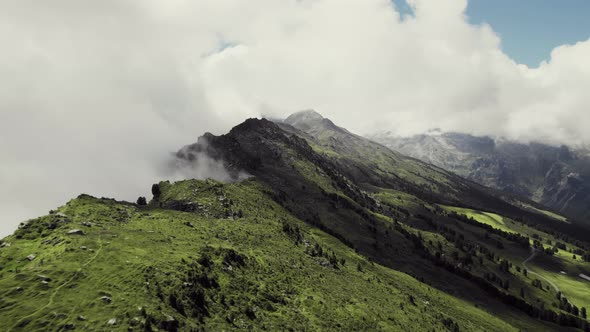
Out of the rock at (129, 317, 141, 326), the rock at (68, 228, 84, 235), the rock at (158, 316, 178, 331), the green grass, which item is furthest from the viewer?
the rock at (68, 228, 84, 235)

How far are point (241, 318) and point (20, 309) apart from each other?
98.3 ft

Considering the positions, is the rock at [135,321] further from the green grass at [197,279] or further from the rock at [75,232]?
the rock at [75,232]

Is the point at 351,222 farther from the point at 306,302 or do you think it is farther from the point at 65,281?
the point at 65,281

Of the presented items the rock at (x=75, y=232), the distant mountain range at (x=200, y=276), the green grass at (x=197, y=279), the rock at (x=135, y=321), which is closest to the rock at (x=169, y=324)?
the distant mountain range at (x=200, y=276)

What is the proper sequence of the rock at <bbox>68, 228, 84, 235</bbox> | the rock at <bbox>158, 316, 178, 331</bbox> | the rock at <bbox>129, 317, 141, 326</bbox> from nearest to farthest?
the rock at <bbox>129, 317, 141, 326</bbox>
the rock at <bbox>158, 316, 178, 331</bbox>
the rock at <bbox>68, 228, 84, 235</bbox>

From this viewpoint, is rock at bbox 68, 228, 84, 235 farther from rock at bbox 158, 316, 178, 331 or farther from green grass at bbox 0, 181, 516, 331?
rock at bbox 158, 316, 178, 331

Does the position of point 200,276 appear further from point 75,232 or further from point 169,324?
point 75,232

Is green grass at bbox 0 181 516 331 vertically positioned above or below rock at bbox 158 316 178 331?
above

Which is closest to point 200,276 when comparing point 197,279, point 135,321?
point 197,279

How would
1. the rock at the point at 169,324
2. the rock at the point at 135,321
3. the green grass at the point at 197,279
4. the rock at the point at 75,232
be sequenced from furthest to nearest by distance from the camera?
the rock at the point at 75,232 < the green grass at the point at 197,279 < the rock at the point at 169,324 < the rock at the point at 135,321

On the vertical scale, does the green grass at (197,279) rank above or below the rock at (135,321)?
above

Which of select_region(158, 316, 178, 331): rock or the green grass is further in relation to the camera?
the green grass

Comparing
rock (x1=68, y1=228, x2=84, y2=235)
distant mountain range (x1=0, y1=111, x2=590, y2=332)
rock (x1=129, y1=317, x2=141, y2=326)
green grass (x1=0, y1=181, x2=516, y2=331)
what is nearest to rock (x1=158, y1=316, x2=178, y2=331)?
distant mountain range (x1=0, y1=111, x2=590, y2=332)

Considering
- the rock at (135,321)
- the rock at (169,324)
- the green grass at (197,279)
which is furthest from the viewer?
the green grass at (197,279)
